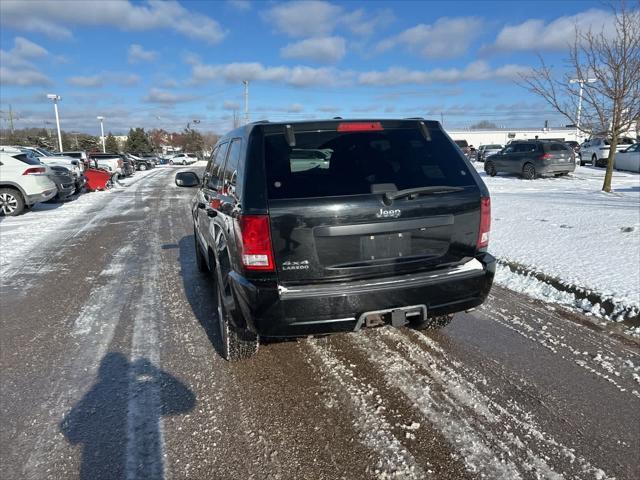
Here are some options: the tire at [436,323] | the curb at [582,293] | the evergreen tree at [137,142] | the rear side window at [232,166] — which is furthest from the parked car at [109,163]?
the evergreen tree at [137,142]

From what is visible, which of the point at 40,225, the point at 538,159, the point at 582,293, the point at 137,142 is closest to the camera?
the point at 582,293

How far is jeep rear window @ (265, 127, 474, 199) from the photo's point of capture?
9.56 ft

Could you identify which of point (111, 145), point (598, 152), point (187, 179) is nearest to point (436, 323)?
point (187, 179)

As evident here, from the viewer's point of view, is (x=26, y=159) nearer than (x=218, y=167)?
No

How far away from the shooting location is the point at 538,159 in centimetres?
1817

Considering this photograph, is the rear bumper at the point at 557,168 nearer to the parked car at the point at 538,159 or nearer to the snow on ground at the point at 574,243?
the parked car at the point at 538,159

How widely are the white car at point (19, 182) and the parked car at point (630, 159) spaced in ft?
80.5

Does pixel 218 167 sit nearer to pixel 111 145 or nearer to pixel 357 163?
pixel 357 163

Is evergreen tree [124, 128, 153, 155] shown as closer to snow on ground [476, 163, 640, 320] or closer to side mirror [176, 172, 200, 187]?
snow on ground [476, 163, 640, 320]

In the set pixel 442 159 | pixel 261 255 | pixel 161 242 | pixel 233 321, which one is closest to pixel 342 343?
pixel 233 321

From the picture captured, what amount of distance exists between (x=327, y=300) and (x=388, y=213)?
2.26 ft

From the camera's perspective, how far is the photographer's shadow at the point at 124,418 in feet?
8.11

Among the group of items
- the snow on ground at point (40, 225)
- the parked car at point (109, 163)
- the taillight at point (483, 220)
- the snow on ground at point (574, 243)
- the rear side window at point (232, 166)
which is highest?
the rear side window at point (232, 166)

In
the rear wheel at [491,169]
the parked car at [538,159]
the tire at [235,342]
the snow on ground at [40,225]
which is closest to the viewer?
the tire at [235,342]
